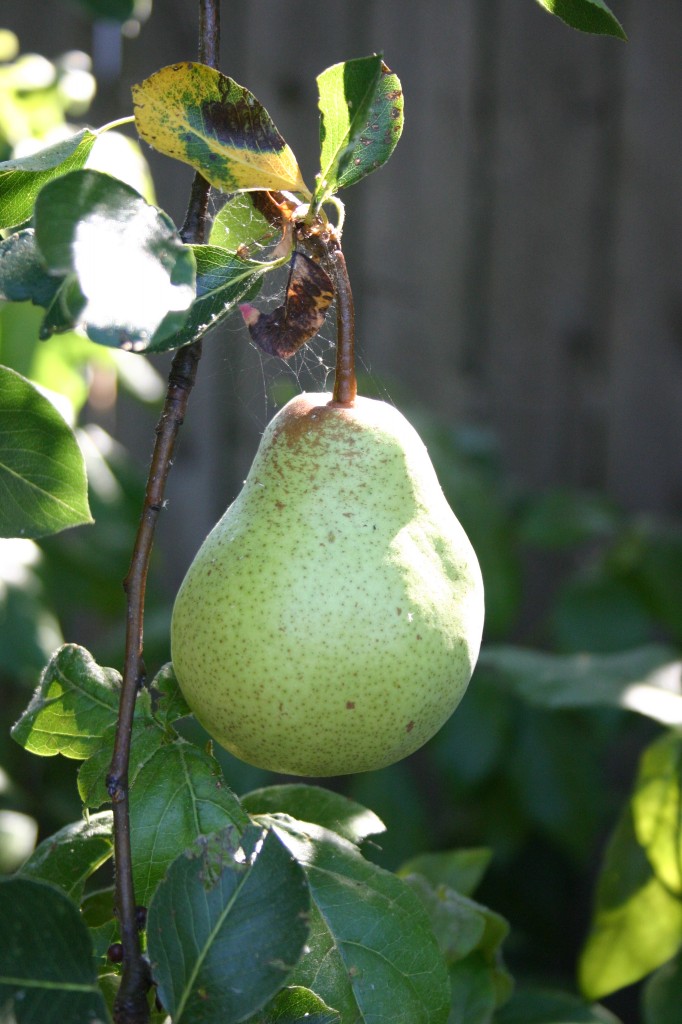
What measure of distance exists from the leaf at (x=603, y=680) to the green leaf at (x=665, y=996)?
225mm

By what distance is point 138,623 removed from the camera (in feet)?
1.51

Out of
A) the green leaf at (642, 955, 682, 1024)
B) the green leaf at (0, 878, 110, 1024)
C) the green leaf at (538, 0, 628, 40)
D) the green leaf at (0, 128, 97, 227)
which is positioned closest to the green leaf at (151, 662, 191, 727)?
the green leaf at (0, 878, 110, 1024)

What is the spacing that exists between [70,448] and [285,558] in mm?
116

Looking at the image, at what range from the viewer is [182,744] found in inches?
20.1

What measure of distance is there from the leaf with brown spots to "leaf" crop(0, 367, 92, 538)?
0.11 metres

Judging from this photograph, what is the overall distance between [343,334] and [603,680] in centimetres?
61

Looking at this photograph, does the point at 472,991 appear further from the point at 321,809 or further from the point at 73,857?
the point at 73,857

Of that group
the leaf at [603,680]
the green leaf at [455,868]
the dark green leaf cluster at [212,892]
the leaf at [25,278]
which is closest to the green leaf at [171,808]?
the dark green leaf cluster at [212,892]

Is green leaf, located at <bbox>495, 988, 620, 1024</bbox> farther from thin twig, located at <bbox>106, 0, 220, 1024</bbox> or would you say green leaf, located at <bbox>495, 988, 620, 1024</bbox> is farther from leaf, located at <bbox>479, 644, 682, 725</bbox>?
thin twig, located at <bbox>106, 0, 220, 1024</bbox>

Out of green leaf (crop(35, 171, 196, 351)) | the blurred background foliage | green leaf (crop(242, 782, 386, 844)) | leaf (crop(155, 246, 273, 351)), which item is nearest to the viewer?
green leaf (crop(35, 171, 196, 351))

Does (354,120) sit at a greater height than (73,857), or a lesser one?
greater

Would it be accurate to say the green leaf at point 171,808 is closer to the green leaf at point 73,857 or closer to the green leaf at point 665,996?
the green leaf at point 73,857

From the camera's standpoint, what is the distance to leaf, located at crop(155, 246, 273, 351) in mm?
458

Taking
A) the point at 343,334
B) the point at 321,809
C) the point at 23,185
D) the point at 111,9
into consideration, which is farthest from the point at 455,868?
the point at 111,9
